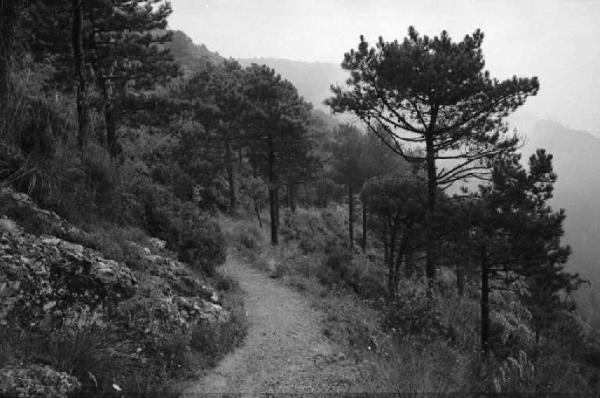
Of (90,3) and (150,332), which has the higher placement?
(90,3)

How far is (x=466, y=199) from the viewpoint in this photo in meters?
11.8

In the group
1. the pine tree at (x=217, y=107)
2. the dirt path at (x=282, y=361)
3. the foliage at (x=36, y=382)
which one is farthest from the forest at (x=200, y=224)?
the pine tree at (x=217, y=107)

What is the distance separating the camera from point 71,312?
4133mm

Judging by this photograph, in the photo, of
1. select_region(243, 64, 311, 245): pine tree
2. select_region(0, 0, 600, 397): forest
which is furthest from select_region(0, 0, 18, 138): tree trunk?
select_region(243, 64, 311, 245): pine tree

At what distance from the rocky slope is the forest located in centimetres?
2

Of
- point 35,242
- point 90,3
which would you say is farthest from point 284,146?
point 35,242

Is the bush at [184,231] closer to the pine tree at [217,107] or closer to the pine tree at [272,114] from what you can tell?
the pine tree at [272,114]

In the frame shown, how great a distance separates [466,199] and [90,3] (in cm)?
1229

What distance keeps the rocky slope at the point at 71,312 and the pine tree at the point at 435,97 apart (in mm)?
9520

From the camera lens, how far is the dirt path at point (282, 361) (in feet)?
16.3

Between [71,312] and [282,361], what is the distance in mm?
3369

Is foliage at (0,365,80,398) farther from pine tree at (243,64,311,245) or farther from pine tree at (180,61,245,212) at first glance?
pine tree at (180,61,245,212)

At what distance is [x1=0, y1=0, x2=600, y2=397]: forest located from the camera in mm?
4270

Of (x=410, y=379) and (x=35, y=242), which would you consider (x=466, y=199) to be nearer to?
(x=410, y=379)
